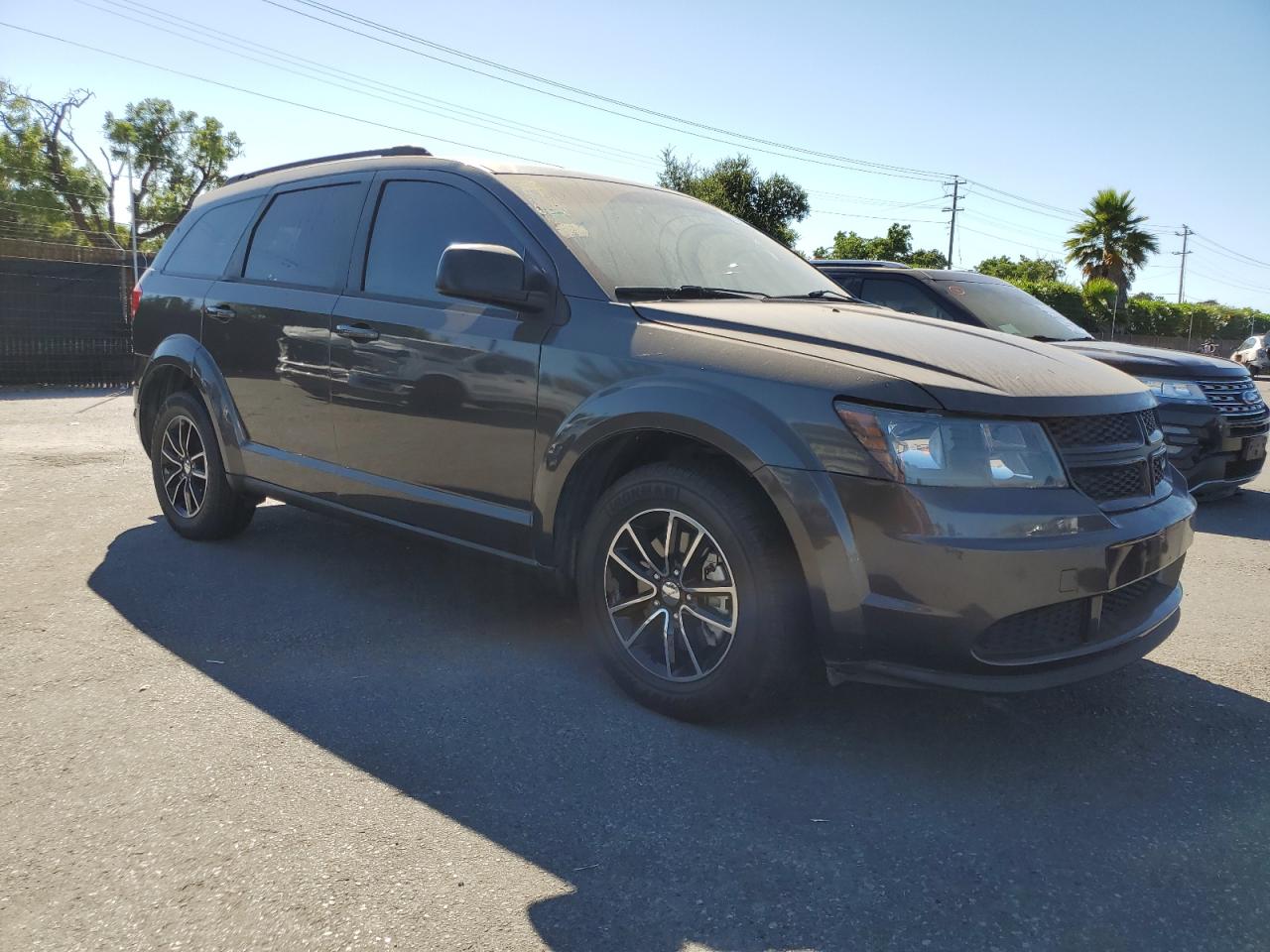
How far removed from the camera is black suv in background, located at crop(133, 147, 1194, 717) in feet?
→ 9.26

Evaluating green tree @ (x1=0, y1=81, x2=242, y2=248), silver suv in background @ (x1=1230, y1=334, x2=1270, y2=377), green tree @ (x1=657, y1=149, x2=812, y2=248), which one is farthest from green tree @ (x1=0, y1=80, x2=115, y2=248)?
silver suv in background @ (x1=1230, y1=334, x2=1270, y2=377)

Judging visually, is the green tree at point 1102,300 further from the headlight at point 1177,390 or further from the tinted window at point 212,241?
the tinted window at point 212,241

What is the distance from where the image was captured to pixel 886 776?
3.00 m

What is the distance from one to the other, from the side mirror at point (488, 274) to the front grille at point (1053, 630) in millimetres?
1839

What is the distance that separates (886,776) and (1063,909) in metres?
0.71

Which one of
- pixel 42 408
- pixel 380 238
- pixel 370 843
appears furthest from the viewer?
pixel 42 408

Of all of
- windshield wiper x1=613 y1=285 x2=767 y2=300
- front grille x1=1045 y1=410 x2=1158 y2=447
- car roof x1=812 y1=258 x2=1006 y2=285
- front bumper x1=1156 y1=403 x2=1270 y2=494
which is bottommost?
front bumper x1=1156 y1=403 x2=1270 y2=494

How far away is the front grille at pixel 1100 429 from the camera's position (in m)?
2.97

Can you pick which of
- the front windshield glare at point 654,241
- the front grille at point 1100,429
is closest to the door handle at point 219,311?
the front windshield glare at point 654,241

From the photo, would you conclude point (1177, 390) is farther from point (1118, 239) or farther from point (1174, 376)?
point (1118, 239)

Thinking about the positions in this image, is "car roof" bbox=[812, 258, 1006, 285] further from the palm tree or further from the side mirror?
the palm tree

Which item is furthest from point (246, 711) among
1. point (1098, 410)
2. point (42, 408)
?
point (42, 408)

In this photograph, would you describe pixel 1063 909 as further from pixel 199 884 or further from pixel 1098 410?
pixel 199 884

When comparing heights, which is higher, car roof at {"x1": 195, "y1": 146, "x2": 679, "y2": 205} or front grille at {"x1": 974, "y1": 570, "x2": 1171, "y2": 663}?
car roof at {"x1": 195, "y1": 146, "x2": 679, "y2": 205}
